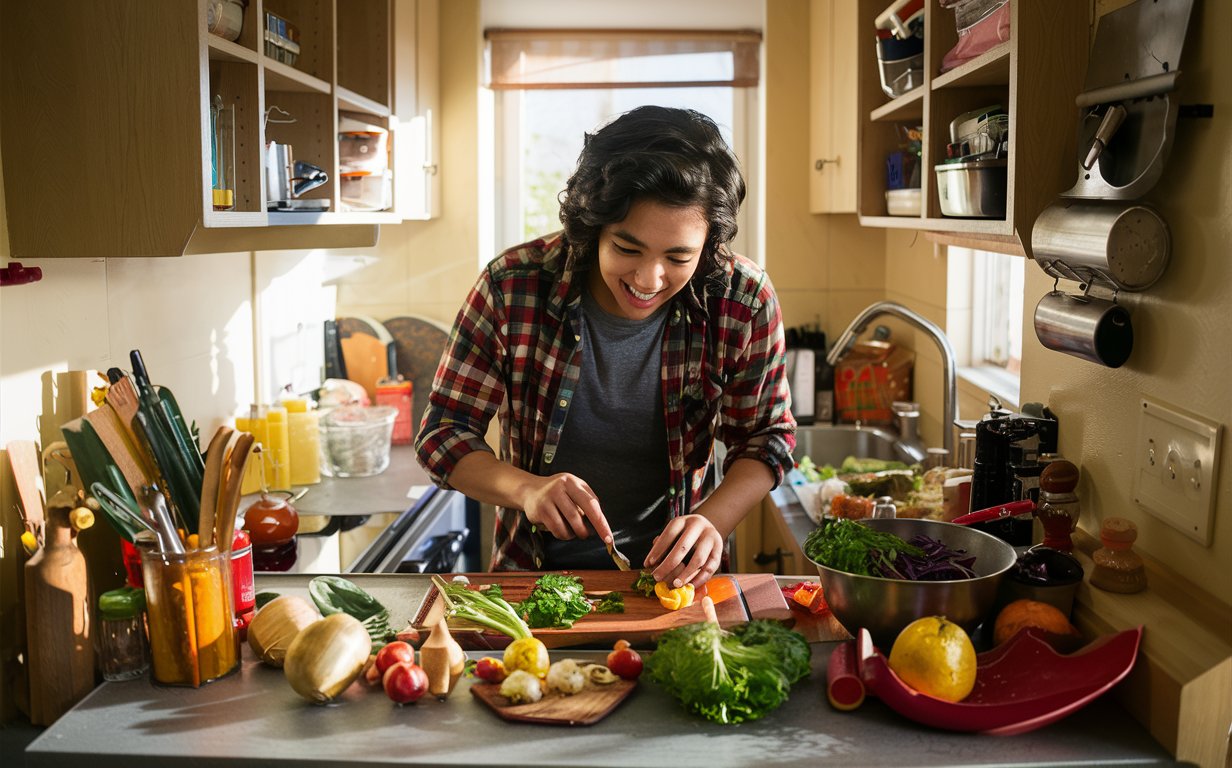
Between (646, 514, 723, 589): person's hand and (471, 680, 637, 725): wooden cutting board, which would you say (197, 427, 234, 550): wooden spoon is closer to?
(471, 680, 637, 725): wooden cutting board

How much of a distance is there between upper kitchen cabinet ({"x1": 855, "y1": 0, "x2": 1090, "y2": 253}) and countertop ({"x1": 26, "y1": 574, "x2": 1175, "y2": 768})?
2.61 ft

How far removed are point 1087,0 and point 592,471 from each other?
110 cm

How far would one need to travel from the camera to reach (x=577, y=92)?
4477mm

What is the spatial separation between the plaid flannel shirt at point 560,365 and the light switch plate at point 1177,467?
624 millimetres

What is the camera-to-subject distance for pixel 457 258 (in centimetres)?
425

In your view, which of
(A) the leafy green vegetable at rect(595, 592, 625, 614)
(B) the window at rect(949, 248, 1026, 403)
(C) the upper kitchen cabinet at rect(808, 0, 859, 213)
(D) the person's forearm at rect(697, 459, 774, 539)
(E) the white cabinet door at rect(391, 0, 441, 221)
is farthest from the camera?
(C) the upper kitchen cabinet at rect(808, 0, 859, 213)

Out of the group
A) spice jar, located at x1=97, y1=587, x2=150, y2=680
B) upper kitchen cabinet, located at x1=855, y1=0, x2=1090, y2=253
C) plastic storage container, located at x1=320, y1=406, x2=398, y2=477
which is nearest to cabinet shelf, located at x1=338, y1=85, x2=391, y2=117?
plastic storage container, located at x1=320, y1=406, x2=398, y2=477

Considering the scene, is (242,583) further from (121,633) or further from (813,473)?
(813,473)

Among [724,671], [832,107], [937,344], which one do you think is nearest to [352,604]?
[724,671]

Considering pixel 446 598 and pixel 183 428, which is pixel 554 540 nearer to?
pixel 446 598

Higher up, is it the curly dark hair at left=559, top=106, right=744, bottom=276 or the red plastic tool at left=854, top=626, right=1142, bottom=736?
the curly dark hair at left=559, top=106, right=744, bottom=276

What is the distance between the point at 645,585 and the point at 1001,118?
0.97 meters

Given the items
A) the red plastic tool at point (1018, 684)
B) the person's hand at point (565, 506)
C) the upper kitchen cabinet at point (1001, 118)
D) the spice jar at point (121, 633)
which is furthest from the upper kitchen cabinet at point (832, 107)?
the spice jar at point (121, 633)

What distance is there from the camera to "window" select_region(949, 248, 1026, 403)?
3352mm
